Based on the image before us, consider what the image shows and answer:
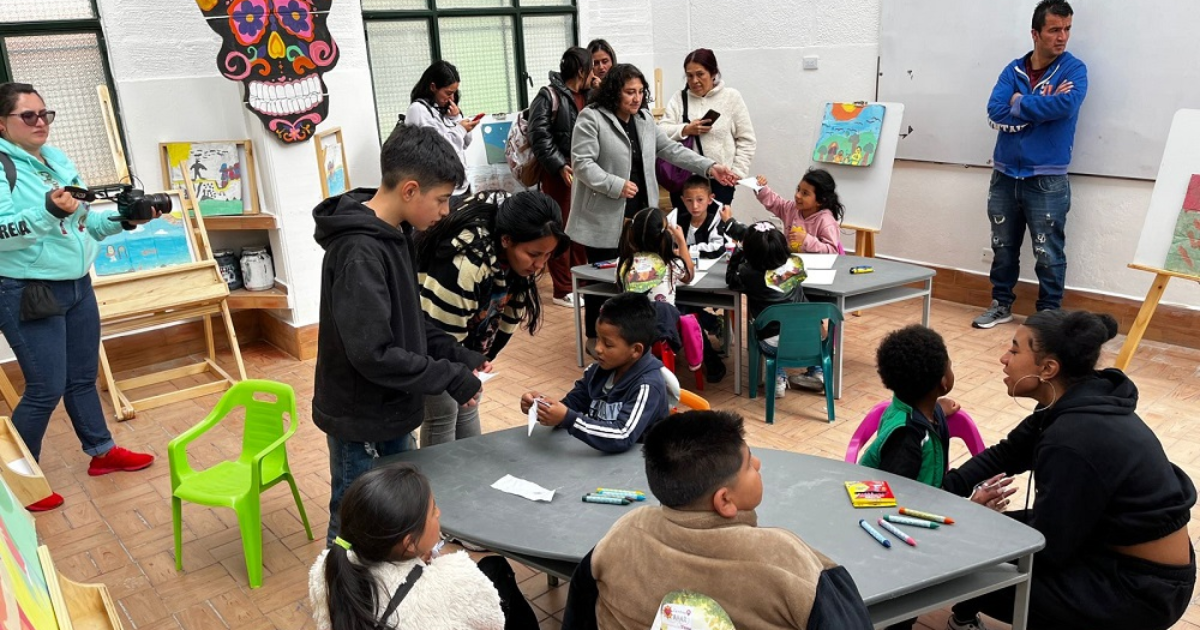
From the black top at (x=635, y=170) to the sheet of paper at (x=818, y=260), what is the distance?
3.32 ft

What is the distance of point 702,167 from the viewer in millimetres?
5441

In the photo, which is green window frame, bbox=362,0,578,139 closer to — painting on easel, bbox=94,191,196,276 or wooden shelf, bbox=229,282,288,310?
wooden shelf, bbox=229,282,288,310

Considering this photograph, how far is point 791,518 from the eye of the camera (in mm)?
2256

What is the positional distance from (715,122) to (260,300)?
10.3 feet

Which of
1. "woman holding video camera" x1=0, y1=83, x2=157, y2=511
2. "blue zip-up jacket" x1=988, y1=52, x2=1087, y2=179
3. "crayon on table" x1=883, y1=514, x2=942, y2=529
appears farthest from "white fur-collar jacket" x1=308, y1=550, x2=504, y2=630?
"blue zip-up jacket" x1=988, y1=52, x2=1087, y2=179

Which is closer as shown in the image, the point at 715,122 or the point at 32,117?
the point at 32,117

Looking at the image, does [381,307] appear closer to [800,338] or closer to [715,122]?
[800,338]

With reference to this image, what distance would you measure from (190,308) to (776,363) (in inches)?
130

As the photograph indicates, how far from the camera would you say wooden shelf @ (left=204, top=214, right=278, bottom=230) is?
5.36 metres

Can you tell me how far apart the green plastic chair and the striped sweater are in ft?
2.71

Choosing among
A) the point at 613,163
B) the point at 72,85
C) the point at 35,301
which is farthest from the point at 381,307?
the point at 72,85

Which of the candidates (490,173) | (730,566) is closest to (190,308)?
(490,173)

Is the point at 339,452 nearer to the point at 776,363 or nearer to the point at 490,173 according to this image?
the point at 776,363

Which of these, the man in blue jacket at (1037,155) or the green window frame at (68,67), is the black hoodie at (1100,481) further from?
the green window frame at (68,67)
